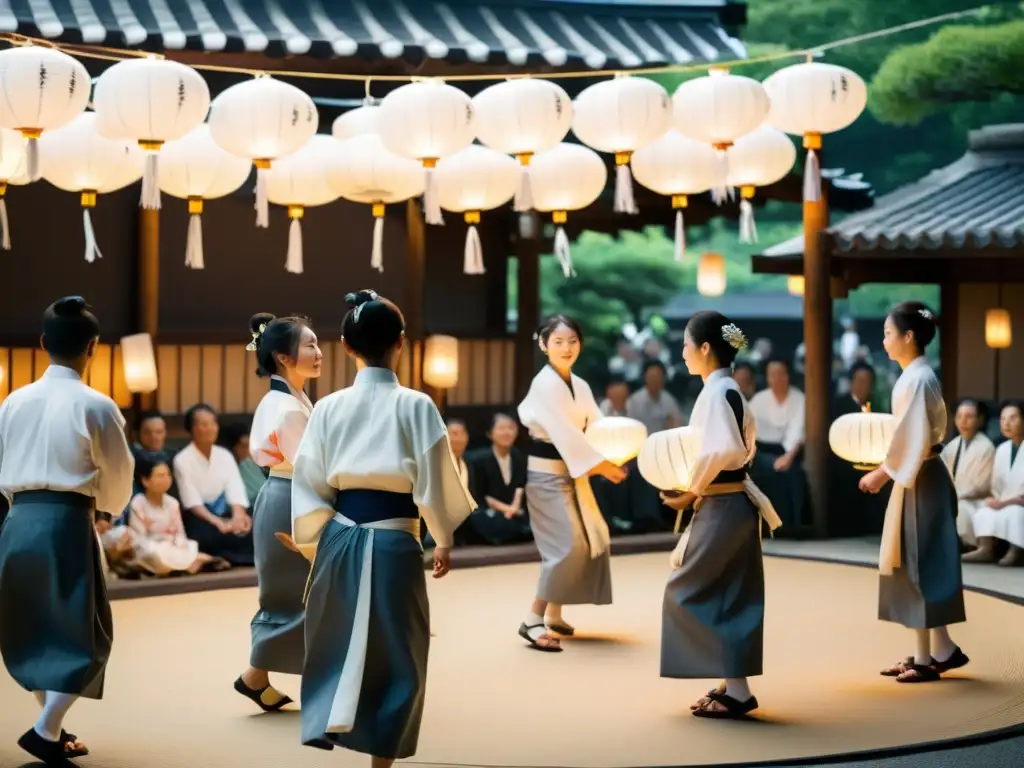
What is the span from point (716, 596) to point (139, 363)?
5238 mm

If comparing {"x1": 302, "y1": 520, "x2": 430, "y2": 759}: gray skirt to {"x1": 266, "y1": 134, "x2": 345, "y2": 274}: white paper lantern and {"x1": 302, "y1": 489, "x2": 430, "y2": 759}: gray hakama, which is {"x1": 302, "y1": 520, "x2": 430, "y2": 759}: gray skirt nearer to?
{"x1": 302, "y1": 489, "x2": 430, "y2": 759}: gray hakama

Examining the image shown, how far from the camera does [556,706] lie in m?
6.33

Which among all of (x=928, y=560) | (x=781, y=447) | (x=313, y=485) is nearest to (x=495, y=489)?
(x=781, y=447)

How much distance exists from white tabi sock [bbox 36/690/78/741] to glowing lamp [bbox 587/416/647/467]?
3.18 m

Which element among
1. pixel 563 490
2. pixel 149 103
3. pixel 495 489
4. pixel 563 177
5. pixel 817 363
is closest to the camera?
pixel 563 490

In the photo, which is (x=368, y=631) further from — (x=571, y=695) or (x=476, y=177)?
(x=476, y=177)

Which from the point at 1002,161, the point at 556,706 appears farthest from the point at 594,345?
the point at 556,706

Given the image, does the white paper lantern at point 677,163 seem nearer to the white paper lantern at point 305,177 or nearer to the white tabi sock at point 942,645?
the white paper lantern at point 305,177

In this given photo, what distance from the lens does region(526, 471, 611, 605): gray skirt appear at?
7.70 m

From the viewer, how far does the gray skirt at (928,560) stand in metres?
6.75

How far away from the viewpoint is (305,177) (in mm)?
9734

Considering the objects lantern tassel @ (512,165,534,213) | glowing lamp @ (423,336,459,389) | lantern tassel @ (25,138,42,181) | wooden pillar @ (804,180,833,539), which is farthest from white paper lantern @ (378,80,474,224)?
wooden pillar @ (804,180,833,539)

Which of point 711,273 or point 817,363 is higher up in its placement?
point 711,273

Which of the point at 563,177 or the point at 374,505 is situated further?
the point at 563,177
